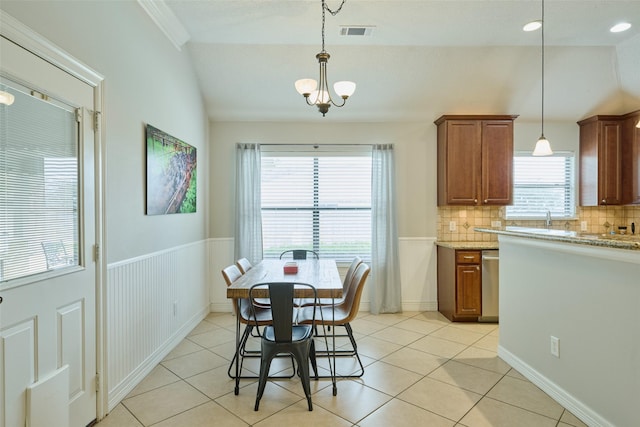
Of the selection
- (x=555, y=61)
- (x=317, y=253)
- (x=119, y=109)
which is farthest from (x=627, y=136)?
(x=119, y=109)

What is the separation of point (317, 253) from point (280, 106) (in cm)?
200

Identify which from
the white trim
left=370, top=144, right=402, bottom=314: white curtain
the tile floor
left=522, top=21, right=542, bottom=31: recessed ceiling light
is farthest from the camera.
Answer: left=370, top=144, right=402, bottom=314: white curtain

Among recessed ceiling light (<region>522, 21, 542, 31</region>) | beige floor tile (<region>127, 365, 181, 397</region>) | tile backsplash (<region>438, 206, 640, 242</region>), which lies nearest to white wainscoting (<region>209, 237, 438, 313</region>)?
tile backsplash (<region>438, 206, 640, 242</region>)

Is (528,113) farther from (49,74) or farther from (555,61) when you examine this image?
(49,74)

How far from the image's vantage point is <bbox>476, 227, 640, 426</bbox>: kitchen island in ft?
6.34

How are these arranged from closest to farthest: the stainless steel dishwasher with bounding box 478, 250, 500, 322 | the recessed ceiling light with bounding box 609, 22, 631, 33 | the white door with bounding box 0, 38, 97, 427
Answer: the white door with bounding box 0, 38, 97, 427 → the recessed ceiling light with bounding box 609, 22, 631, 33 → the stainless steel dishwasher with bounding box 478, 250, 500, 322

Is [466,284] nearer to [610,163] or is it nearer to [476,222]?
[476,222]

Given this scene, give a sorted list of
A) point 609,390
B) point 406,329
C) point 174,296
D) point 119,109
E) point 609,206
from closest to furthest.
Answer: point 609,390 < point 119,109 < point 174,296 < point 406,329 < point 609,206

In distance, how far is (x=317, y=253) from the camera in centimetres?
487

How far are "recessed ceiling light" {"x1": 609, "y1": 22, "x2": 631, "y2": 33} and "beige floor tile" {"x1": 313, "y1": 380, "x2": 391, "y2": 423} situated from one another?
4171 mm

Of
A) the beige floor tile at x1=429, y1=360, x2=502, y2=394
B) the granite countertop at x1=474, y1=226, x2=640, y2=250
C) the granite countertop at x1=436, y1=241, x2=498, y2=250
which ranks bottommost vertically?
the beige floor tile at x1=429, y1=360, x2=502, y2=394

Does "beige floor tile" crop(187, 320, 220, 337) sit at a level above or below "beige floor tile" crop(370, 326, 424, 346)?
above

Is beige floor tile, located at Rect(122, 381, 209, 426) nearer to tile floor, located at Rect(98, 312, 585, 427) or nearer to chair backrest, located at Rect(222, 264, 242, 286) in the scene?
tile floor, located at Rect(98, 312, 585, 427)

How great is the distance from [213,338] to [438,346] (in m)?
2.30
